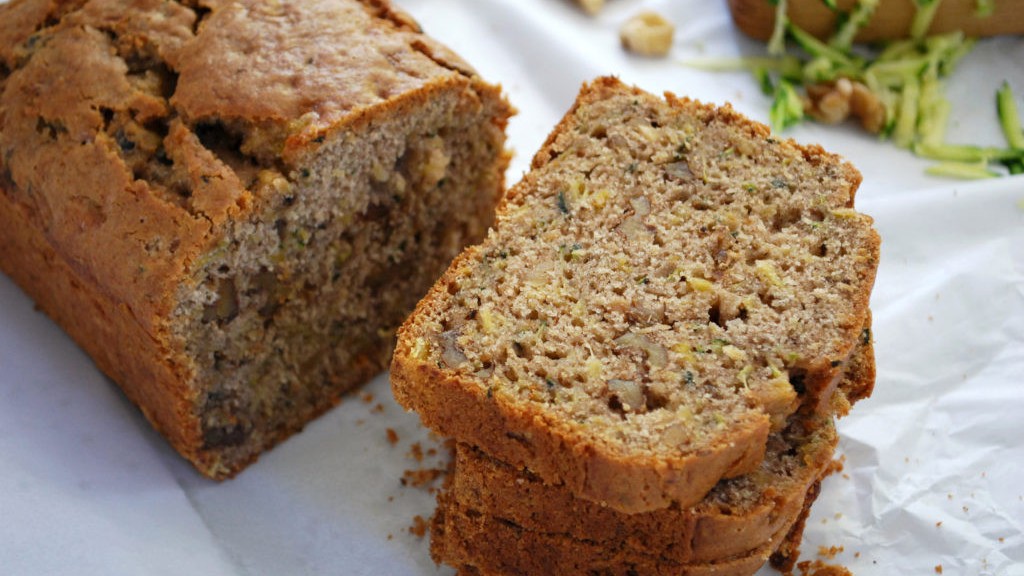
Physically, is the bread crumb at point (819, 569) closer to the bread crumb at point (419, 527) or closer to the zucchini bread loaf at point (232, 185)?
the bread crumb at point (419, 527)

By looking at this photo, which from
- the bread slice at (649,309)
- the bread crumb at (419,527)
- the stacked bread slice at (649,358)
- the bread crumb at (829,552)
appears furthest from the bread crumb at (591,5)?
the bread crumb at (829,552)

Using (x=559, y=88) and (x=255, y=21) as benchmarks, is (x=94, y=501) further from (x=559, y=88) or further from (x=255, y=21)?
(x=559, y=88)

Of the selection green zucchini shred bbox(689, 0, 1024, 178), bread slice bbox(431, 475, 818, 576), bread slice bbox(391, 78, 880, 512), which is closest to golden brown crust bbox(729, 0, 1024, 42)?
green zucchini shred bbox(689, 0, 1024, 178)

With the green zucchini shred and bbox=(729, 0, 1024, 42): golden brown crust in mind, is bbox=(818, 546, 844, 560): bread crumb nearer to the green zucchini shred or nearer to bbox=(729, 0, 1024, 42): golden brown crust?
the green zucchini shred

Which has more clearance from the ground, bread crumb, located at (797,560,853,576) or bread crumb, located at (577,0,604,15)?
bread crumb, located at (577,0,604,15)

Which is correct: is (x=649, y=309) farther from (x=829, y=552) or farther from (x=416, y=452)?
(x=416, y=452)

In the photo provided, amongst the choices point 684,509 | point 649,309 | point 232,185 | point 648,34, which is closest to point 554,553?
point 684,509

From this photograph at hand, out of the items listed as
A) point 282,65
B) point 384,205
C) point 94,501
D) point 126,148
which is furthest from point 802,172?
point 94,501
